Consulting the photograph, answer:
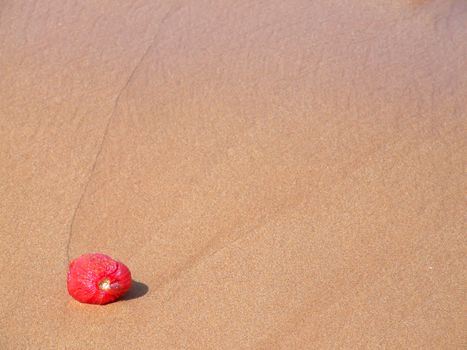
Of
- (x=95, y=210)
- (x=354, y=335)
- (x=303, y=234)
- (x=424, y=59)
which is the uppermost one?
(x=424, y=59)

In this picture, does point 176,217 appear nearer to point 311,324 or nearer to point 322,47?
point 311,324

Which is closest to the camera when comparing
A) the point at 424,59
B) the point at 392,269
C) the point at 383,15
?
the point at 392,269

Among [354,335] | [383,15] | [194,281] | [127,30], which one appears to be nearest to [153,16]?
[127,30]

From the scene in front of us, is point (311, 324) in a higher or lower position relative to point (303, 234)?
lower

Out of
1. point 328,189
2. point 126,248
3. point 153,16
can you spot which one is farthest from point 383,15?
point 126,248

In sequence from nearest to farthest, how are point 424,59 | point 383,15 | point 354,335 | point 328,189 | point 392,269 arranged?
1. point 354,335
2. point 392,269
3. point 328,189
4. point 424,59
5. point 383,15

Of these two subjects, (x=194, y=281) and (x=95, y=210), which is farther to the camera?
(x=95, y=210)
